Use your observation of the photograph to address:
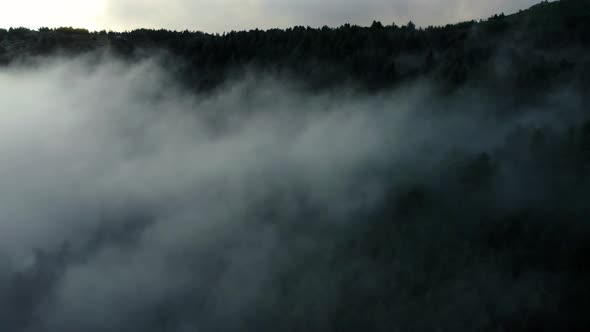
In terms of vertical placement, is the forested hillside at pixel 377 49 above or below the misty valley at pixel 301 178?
above

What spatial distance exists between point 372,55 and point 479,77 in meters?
12.9

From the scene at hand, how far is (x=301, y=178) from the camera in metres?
67.6

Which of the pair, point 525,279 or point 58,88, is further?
point 58,88

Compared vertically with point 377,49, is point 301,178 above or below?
below

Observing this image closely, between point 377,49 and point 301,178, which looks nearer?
point 301,178

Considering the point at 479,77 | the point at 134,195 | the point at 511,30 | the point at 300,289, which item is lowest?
the point at 300,289

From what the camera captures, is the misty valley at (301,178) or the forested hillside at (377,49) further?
the forested hillside at (377,49)

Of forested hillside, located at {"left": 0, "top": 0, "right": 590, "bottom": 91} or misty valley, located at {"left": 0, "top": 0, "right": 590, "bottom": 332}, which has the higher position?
forested hillside, located at {"left": 0, "top": 0, "right": 590, "bottom": 91}

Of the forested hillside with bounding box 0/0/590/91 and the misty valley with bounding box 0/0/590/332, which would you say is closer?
the misty valley with bounding box 0/0/590/332

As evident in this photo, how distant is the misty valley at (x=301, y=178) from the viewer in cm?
4600

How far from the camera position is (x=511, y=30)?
6581cm

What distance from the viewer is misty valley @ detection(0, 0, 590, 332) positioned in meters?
46.0

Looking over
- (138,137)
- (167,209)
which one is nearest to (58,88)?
(138,137)

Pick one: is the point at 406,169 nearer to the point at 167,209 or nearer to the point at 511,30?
the point at 511,30
